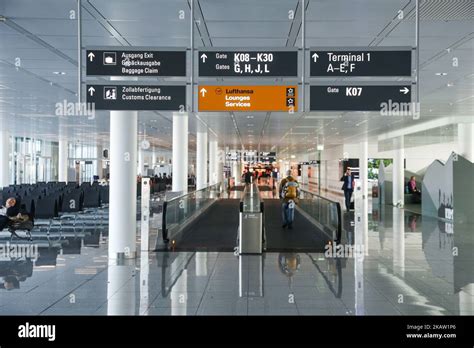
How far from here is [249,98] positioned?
26.9 feet

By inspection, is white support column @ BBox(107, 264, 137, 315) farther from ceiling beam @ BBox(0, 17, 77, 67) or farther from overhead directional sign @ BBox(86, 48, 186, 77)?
ceiling beam @ BBox(0, 17, 77, 67)

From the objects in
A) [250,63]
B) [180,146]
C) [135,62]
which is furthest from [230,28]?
[180,146]

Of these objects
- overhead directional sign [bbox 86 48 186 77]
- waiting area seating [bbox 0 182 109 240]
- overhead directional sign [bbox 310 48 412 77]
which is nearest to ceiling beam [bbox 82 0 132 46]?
overhead directional sign [bbox 86 48 186 77]

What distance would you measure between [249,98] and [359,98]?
1643 millimetres

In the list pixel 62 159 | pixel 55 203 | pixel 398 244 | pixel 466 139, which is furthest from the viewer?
pixel 62 159

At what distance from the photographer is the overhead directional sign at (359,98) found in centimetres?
795

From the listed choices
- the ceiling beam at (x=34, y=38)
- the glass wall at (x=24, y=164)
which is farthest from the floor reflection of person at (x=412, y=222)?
the glass wall at (x=24, y=164)

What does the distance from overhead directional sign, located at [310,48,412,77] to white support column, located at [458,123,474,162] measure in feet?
53.9

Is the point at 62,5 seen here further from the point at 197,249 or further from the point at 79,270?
the point at 197,249

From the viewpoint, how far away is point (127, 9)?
26.5ft

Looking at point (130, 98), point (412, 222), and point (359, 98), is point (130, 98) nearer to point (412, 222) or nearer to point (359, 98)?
point (359, 98)

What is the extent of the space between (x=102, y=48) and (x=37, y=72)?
645 centimetres
